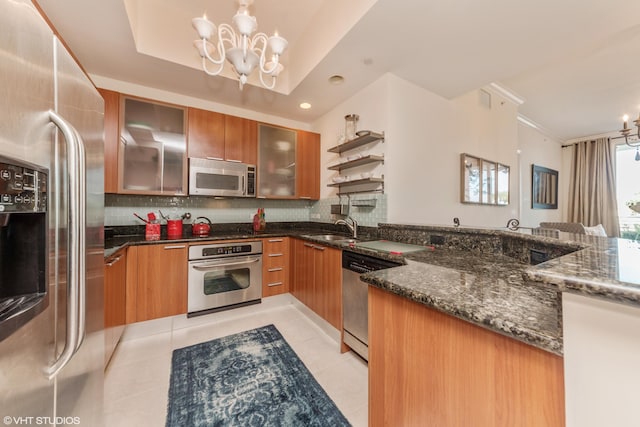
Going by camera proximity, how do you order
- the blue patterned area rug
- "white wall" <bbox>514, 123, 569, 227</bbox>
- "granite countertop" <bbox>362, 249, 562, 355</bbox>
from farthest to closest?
"white wall" <bbox>514, 123, 569, 227</bbox>, the blue patterned area rug, "granite countertop" <bbox>362, 249, 562, 355</bbox>

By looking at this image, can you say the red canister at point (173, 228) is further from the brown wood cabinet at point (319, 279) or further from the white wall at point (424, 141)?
the white wall at point (424, 141)

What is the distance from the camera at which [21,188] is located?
0.50m

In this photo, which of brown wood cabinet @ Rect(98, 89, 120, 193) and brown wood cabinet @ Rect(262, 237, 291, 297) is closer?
brown wood cabinet @ Rect(98, 89, 120, 193)

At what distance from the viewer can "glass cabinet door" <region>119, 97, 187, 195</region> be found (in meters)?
2.25

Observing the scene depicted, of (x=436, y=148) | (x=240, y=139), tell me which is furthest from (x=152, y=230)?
(x=436, y=148)

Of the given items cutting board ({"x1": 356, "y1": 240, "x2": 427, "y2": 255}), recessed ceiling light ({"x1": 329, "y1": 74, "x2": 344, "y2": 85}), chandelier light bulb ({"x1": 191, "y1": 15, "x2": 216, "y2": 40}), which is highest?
recessed ceiling light ({"x1": 329, "y1": 74, "x2": 344, "y2": 85})

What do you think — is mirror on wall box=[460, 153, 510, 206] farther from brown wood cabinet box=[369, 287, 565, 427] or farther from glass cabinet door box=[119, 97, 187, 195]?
glass cabinet door box=[119, 97, 187, 195]

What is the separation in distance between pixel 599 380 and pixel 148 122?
321 centimetres

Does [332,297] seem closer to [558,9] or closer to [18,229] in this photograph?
[18,229]

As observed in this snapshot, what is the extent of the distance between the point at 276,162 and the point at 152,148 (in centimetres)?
133

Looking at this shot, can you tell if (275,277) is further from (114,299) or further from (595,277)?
(595,277)

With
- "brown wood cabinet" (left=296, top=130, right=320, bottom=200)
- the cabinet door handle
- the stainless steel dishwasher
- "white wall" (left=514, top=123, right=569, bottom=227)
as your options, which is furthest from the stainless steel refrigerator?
"white wall" (left=514, top=123, right=569, bottom=227)

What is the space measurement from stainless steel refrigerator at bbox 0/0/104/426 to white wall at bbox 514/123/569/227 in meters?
5.75

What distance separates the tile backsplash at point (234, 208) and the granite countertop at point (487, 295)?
135cm
